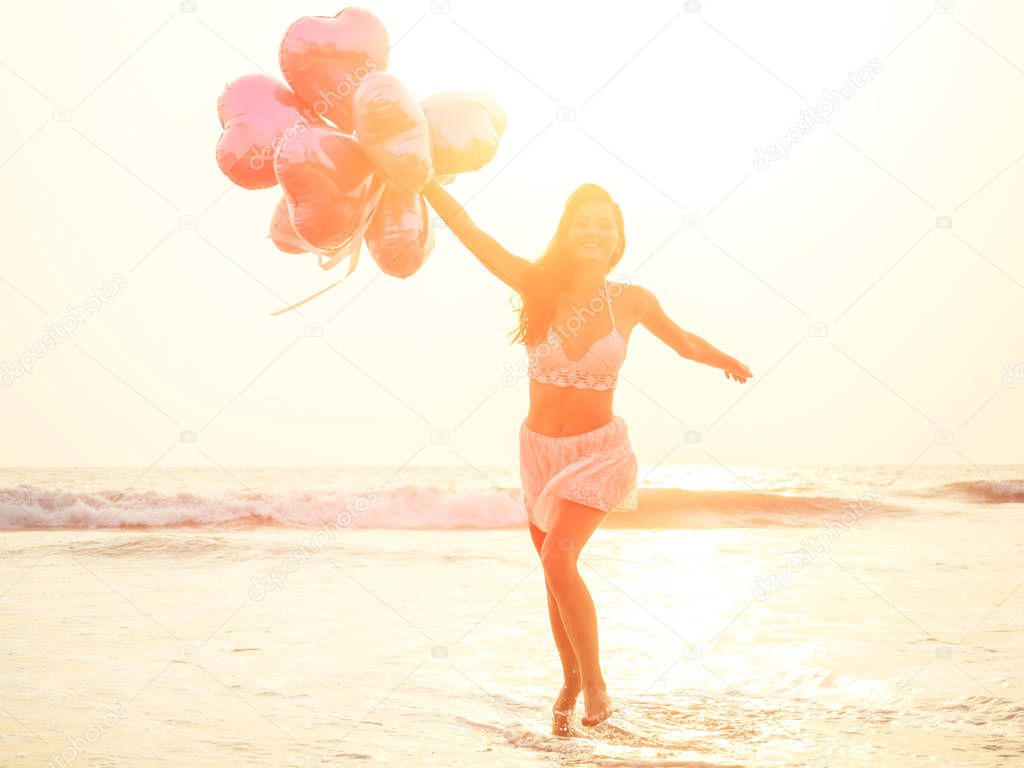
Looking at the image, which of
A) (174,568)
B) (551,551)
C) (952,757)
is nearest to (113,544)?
(174,568)

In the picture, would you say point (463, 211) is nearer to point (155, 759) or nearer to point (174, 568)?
point (155, 759)

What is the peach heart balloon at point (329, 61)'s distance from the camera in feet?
10.9

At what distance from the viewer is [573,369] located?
11.8 feet

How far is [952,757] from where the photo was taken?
124 inches

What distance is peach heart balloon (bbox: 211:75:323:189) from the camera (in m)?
3.33

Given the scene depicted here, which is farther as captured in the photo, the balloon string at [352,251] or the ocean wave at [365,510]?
the ocean wave at [365,510]

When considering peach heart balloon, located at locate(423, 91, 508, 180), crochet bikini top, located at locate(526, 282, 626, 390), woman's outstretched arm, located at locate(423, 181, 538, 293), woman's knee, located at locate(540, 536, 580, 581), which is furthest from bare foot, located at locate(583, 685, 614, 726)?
peach heart balloon, located at locate(423, 91, 508, 180)

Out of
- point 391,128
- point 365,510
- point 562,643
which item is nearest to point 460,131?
point 391,128

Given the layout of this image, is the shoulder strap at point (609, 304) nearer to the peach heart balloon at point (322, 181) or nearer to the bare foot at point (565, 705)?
the peach heart balloon at point (322, 181)

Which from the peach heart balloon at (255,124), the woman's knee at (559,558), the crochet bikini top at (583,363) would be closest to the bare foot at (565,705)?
the woman's knee at (559,558)

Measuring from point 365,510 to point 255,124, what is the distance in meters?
14.1

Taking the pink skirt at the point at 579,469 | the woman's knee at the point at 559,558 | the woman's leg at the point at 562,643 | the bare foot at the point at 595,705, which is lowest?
the bare foot at the point at 595,705

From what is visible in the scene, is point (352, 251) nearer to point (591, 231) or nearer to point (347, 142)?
point (347, 142)

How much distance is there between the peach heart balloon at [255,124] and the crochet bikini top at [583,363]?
3.54 feet
